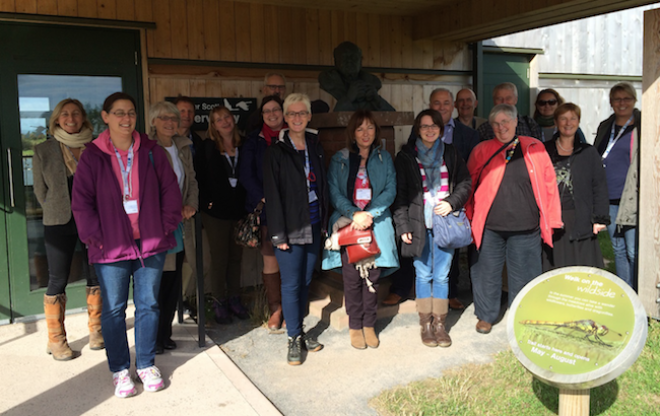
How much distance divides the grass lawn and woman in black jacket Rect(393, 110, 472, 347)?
666 millimetres

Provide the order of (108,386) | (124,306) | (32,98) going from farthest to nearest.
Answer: (32,98) < (108,386) < (124,306)

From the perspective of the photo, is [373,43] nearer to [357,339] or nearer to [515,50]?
[515,50]

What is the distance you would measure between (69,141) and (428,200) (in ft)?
8.60

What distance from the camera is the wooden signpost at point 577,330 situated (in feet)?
8.83

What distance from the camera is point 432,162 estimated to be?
4.37 m

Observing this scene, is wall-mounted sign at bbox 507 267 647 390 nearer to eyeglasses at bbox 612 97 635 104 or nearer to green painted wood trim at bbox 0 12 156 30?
eyeglasses at bbox 612 97 635 104

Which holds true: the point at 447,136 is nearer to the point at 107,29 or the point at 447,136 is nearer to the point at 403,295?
the point at 403,295

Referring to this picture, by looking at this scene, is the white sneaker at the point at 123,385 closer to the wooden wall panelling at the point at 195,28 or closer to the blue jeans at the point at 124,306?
the blue jeans at the point at 124,306

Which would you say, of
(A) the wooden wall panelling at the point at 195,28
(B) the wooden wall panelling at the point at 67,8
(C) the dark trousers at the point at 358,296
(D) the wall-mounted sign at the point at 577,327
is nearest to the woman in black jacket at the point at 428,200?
(C) the dark trousers at the point at 358,296

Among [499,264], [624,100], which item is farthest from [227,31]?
[624,100]

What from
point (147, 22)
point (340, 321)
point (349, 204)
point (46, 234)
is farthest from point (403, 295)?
point (147, 22)

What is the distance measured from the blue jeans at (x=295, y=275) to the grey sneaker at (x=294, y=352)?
0.04m

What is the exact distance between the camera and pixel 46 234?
4.02 m

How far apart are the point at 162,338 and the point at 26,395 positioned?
0.96m
